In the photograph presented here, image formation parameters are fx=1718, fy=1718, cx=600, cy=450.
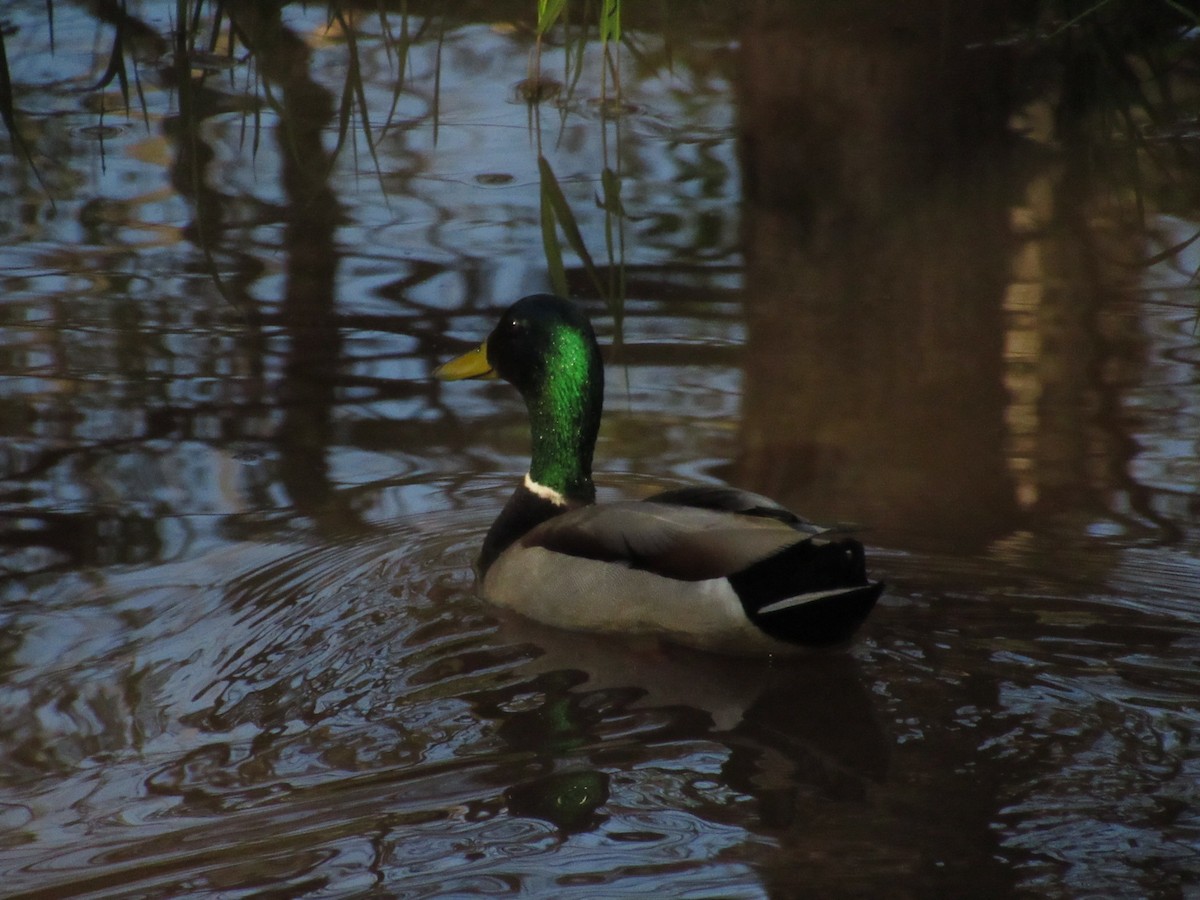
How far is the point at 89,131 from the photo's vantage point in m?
7.42

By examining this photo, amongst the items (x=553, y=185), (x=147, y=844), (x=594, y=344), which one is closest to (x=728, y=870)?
(x=147, y=844)

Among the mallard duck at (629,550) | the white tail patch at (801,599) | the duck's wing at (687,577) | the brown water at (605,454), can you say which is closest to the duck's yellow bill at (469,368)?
the mallard duck at (629,550)

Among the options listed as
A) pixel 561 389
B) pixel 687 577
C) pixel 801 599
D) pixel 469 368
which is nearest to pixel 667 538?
pixel 687 577

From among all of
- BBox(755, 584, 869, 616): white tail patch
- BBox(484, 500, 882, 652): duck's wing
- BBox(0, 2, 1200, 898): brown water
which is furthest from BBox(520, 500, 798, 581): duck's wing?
BBox(0, 2, 1200, 898): brown water

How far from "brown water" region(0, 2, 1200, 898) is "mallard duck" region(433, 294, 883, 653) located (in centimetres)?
9

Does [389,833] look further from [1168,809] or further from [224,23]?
[224,23]

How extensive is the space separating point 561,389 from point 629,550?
0.62m

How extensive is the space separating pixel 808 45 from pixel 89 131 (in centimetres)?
322

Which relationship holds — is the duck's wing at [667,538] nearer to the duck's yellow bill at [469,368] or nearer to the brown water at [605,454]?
the brown water at [605,454]

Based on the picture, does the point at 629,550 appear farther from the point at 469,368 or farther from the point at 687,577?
the point at 469,368

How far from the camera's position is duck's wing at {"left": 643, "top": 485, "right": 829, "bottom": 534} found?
150 inches

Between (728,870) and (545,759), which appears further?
(545,759)

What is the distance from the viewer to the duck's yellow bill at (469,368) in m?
4.63

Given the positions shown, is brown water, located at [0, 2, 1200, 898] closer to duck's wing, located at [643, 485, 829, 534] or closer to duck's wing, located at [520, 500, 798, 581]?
duck's wing, located at [520, 500, 798, 581]
